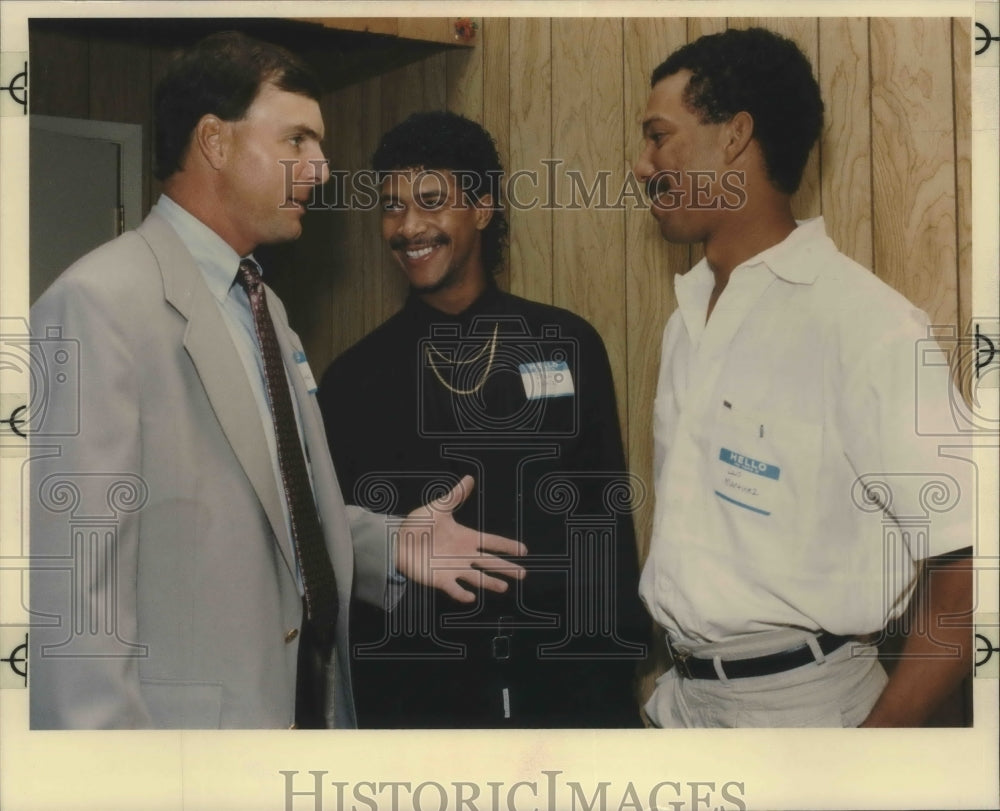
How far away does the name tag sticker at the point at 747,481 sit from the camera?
1981 mm

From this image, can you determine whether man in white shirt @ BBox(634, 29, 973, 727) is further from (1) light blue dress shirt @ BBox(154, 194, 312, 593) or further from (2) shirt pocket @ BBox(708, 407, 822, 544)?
(1) light blue dress shirt @ BBox(154, 194, 312, 593)

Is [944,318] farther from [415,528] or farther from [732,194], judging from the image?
[415,528]

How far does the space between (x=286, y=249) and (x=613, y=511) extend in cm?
77

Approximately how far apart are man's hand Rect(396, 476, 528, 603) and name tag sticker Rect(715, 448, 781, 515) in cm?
39

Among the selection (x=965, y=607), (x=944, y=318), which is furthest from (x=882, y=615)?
(x=944, y=318)

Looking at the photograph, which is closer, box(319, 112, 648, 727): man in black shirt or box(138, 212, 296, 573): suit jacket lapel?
box(138, 212, 296, 573): suit jacket lapel

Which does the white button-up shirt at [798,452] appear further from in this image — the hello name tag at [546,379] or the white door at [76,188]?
the white door at [76,188]

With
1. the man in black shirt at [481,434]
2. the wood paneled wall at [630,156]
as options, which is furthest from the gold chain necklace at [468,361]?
the wood paneled wall at [630,156]

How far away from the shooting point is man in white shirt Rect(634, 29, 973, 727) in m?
1.98

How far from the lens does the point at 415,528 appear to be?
207 cm

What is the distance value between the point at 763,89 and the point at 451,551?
1.01 m

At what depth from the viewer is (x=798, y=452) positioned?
198cm

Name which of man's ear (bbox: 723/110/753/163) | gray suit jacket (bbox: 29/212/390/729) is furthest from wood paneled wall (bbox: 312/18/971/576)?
gray suit jacket (bbox: 29/212/390/729)

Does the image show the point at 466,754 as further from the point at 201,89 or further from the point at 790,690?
the point at 201,89
